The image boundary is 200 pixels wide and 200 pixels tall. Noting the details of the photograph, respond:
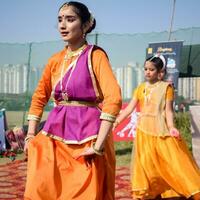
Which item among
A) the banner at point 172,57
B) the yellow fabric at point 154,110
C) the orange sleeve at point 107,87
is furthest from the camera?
the banner at point 172,57

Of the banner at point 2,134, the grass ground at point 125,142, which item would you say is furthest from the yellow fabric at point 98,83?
the banner at point 2,134

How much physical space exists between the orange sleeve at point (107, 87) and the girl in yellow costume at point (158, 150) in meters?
2.04

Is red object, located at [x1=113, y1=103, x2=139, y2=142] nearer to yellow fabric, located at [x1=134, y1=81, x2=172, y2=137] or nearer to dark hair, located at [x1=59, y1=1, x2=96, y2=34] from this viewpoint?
yellow fabric, located at [x1=134, y1=81, x2=172, y2=137]

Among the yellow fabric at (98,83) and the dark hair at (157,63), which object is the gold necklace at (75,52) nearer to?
the yellow fabric at (98,83)

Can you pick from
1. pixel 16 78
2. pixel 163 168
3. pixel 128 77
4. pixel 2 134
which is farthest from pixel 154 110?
pixel 16 78

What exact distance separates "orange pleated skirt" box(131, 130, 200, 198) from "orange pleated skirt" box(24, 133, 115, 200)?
73.4 inches

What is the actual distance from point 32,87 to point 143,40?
113 inches

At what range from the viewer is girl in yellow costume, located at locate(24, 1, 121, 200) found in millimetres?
2354

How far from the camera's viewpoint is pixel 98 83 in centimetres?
246

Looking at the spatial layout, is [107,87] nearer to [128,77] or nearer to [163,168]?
[163,168]

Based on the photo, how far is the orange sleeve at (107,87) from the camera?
91.5 inches

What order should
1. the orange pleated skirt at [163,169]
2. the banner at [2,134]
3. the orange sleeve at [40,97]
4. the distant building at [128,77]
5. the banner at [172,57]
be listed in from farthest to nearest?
the distant building at [128,77]
the banner at [172,57]
the banner at [2,134]
the orange pleated skirt at [163,169]
the orange sleeve at [40,97]

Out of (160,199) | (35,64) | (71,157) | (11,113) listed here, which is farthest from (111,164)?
(11,113)

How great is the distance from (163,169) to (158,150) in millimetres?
189
